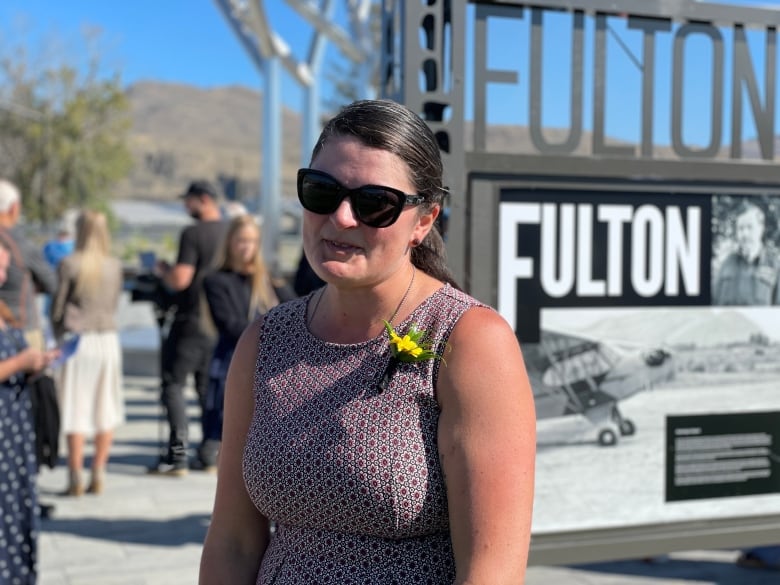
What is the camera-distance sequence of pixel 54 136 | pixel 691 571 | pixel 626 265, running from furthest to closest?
pixel 54 136 < pixel 691 571 < pixel 626 265

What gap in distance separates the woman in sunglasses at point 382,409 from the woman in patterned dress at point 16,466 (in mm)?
2502

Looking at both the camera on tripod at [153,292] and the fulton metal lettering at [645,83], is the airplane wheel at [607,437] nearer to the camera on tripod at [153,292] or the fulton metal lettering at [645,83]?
the fulton metal lettering at [645,83]

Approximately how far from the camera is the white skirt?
6.20 metres

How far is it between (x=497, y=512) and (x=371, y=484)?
22cm

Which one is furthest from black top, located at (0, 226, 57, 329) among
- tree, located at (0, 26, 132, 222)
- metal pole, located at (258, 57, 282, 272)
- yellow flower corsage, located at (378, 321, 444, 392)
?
tree, located at (0, 26, 132, 222)

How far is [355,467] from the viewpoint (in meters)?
1.61

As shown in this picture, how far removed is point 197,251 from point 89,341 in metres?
0.93

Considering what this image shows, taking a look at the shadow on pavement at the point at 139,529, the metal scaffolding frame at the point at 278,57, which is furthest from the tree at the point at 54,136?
the shadow on pavement at the point at 139,529

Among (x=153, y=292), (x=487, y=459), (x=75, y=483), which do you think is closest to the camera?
(x=487, y=459)

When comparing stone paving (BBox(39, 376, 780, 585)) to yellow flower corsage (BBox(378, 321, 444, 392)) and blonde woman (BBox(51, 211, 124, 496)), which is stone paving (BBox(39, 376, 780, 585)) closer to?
blonde woman (BBox(51, 211, 124, 496))

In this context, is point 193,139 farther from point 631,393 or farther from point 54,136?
point 631,393

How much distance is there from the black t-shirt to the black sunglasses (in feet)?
15.7

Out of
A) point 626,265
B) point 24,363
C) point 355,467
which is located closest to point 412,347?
point 355,467

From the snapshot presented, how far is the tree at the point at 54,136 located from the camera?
1599 inches
